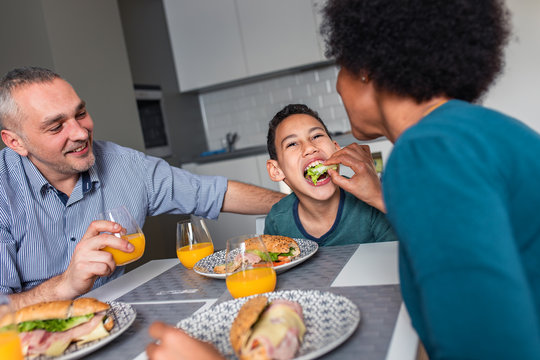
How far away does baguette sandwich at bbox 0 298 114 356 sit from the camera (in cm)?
90

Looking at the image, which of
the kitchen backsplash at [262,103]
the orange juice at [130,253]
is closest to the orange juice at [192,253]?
the orange juice at [130,253]

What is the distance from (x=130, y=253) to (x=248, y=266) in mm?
429

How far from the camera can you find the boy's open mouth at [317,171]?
1.65m

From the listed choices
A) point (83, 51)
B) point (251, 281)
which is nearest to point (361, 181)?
point (251, 281)

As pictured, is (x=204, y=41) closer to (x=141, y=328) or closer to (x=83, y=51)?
(x=83, y=51)

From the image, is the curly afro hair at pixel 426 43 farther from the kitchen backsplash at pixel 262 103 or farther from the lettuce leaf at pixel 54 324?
the kitchen backsplash at pixel 262 103

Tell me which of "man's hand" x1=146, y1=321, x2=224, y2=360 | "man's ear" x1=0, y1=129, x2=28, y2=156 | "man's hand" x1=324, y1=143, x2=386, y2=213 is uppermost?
"man's ear" x1=0, y1=129, x2=28, y2=156

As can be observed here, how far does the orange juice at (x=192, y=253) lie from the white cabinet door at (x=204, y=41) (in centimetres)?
298

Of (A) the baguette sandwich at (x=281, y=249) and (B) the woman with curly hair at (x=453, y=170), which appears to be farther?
(A) the baguette sandwich at (x=281, y=249)

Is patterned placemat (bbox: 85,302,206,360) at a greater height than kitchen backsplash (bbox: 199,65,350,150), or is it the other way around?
kitchen backsplash (bbox: 199,65,350,150)

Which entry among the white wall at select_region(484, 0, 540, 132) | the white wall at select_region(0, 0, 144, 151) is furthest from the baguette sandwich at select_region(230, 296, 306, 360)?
the white wall at select_region(484, 0, 540, 132)

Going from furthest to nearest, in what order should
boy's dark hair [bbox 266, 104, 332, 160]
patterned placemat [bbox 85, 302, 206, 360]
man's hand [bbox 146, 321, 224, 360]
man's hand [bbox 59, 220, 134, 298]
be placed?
1. boy's dark hair [bbox 266, 104, 332, 160]
2. man's hand [bbox 59, 220, 134, 298]
3. patterned placemat [bbox 85, 302, 206, 360]
4. man's hand [bbox 146, 321, 224, 360]

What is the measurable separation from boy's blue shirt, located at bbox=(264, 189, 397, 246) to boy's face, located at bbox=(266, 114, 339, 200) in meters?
0.09

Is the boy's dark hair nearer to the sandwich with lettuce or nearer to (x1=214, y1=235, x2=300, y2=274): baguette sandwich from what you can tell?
the sandwich with lettuce
